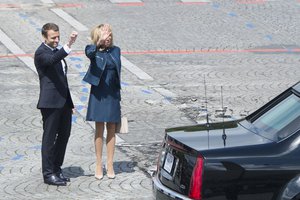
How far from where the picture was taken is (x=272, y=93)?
1593 cm

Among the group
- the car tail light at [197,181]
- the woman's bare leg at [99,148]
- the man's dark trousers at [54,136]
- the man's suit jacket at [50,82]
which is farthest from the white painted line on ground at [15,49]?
the car tail light at [197,181]

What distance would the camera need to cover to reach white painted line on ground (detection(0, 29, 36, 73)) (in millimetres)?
18061

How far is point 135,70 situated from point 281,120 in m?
9.34

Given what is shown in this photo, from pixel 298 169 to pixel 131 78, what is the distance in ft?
31.2

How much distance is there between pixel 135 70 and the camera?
17750 millimetres

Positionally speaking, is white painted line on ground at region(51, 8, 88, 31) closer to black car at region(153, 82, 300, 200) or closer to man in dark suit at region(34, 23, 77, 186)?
man in dark suit at region(34, 23, 77, 186)

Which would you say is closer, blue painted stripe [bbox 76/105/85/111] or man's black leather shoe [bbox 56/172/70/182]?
man's black leather shoe [bbox 56/172/70/182]

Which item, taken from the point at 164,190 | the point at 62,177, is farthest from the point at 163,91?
the point at 164,190

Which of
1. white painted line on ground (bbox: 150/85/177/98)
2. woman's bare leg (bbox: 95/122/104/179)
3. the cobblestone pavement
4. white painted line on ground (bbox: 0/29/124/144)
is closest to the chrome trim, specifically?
the cobblestone pavement

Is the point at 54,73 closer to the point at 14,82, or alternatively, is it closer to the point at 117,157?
the point at 117,157

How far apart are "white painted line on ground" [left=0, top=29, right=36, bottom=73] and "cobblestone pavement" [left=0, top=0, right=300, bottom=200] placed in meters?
0.02

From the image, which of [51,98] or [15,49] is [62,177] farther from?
[15,49]

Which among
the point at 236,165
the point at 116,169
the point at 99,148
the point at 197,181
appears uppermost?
the point at 236,165

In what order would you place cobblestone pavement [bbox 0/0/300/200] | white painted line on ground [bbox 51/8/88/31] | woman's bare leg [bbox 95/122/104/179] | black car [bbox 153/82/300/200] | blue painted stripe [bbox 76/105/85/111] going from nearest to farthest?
black car [bbox 153/82/300/200]
woman's bare leg [bbox 95/122/104/179]
cobblestone pavement [bbox 0/0/300/200]
blue painted stripe [bbox 76/105/85/111]
white painted line on ground [bbox 51/8/88/31]
